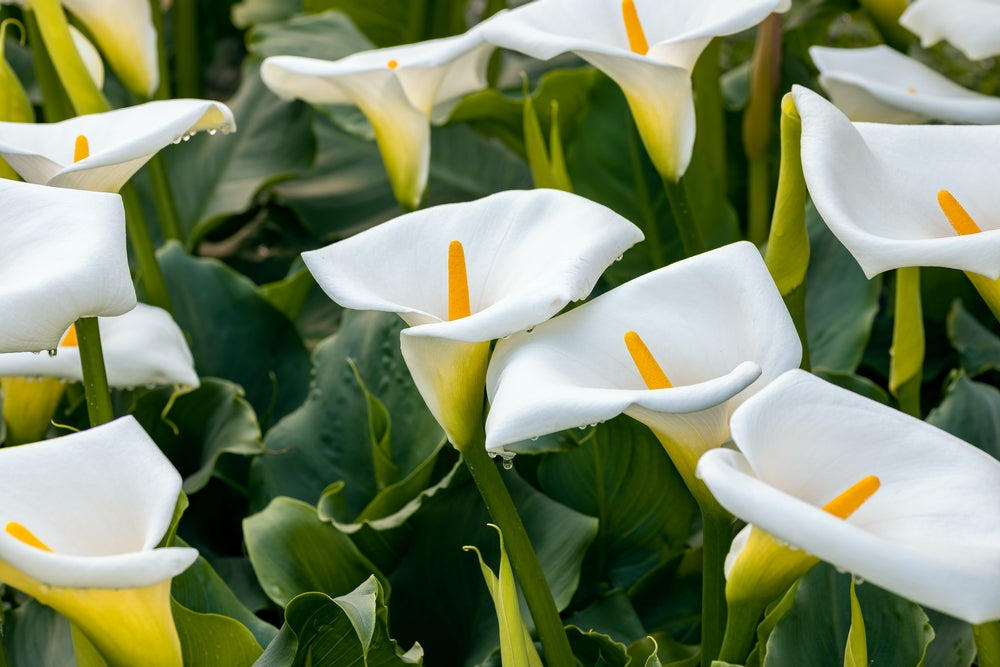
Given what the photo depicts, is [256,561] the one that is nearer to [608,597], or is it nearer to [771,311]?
[608,597]

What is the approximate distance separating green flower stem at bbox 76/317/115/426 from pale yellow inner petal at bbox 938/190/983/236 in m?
0.41

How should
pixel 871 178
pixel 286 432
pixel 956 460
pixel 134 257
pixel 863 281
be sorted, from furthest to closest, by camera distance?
pixel 134 257
pixel 863 281
pixel 286 432
pixel 871 178
pixel 956 460

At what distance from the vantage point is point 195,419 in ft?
2.55

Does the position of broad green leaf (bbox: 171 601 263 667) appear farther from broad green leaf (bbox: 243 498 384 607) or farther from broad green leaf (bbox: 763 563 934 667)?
broad green leaf (bbox: 763 563 934 667)

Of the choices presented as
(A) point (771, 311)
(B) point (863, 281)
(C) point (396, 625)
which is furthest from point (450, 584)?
(B) point (863, 281)

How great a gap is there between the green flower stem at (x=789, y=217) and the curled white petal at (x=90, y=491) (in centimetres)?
30

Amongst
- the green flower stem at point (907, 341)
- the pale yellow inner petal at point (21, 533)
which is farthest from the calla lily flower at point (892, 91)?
the pale yellow inner petal at point (21, 533)

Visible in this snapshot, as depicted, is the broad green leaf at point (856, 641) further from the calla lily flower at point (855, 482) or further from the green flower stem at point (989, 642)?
the green flower stem at point (989, 642)

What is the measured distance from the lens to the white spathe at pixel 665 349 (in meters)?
0.41

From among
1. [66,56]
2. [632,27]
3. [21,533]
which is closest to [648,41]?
[632,27]

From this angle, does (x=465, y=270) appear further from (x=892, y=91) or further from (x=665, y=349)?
(x=892, y=91)

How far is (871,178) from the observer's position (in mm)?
514

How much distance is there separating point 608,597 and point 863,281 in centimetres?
37

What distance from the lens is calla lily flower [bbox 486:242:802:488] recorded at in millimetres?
413
